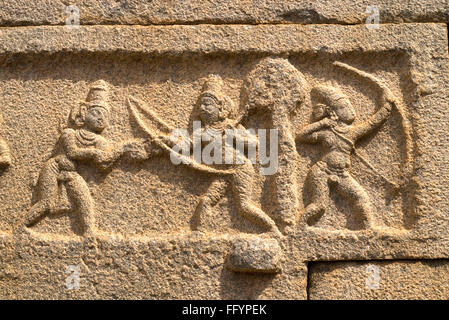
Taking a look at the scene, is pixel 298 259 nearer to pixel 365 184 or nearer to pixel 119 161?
pixel 365 184

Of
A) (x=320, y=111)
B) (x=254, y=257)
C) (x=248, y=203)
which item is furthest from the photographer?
(x=320, y=111)

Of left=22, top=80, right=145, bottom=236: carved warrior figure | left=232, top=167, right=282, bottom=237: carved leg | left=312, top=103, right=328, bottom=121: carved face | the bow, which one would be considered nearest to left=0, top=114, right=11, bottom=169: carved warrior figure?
left=22, top=80, right=145, bottom=236: carved warrior figure

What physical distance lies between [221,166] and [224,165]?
0.06 ft

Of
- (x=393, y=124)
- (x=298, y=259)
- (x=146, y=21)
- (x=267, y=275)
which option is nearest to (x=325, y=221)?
(x=298, y=259)

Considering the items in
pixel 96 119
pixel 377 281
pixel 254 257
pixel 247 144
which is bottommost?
pixel 377 281

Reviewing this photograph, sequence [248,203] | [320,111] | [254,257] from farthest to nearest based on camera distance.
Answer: [320,111] → [248,203] → [254,257]

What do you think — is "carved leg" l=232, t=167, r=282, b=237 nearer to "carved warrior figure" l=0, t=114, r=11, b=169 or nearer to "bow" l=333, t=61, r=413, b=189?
"bow" l=333, t=61, r=413, b=189

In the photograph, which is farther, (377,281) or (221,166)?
(221,166)

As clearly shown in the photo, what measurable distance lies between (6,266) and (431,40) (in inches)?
106

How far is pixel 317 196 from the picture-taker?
2.76 m

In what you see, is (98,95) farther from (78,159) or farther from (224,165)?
(224,165)

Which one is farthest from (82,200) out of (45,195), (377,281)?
(377,281)

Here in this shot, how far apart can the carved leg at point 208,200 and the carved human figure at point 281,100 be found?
0.95ft

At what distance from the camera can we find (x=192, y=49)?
2.89 meters
